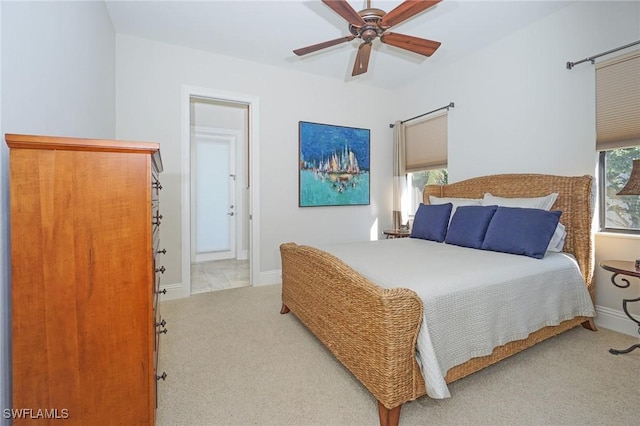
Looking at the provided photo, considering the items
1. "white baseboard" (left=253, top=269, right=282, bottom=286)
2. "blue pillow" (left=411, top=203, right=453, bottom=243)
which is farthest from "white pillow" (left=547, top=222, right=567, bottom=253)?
"white baseboard" (left=253, top=269, right=282, bottom=286)

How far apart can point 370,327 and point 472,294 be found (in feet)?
2.01

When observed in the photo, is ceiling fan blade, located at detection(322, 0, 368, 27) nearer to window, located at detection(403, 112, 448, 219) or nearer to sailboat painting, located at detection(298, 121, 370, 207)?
sailboat painting, located at detection(298, 121, 370, 207)

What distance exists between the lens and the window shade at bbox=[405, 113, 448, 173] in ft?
12.9

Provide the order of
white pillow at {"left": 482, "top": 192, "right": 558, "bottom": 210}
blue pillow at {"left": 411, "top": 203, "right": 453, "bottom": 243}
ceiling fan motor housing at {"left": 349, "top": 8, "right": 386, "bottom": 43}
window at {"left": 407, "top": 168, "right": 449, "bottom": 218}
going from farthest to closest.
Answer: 1. window at {"left": 407, "top": 168, "right": 449, "bottom": 218}
2. blue pillow at {"left": 411, "top": 203, "right": 453, "bottom": 243}
3. white pillow at {"left": 482, "top": 192, "right": 558, "bottom": 210}
4. ceiling fan motor housing at {"left": 349, "top": 8, "right": 386, "bottom": 43}

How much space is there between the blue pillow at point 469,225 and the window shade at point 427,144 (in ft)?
4.25

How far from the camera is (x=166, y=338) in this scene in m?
2.36

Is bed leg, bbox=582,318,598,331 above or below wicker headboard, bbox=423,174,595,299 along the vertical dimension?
below

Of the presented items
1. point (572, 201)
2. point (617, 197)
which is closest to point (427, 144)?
point (572, 201)

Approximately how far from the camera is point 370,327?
1480 mm

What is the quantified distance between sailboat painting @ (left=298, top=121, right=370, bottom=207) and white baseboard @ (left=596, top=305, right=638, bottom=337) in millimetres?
2745

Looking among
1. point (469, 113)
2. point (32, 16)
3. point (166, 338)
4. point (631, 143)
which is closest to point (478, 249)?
point (631, 143)

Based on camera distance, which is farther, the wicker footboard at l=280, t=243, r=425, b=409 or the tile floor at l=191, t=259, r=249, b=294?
the tile floor at l=191, t=259, r=249, b=294

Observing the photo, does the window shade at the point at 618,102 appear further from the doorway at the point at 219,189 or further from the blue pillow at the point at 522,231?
the doorway at the point at 219,189

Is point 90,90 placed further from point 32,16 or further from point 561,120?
point 561,120
